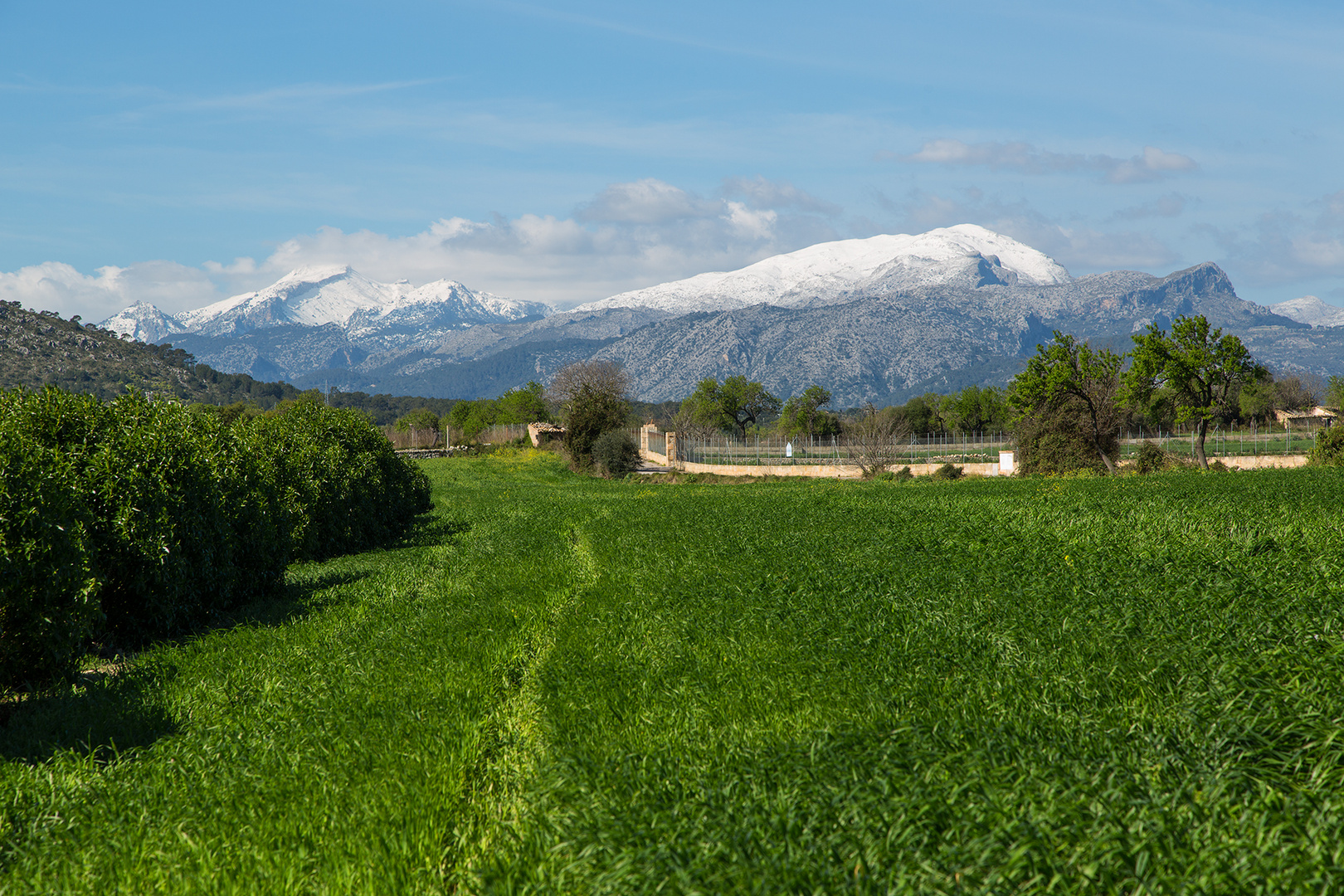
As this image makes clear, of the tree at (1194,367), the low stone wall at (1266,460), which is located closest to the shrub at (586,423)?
the tree at (1194,367)

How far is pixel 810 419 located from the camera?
333 ft

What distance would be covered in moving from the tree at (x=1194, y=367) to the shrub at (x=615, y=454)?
93.2 ft

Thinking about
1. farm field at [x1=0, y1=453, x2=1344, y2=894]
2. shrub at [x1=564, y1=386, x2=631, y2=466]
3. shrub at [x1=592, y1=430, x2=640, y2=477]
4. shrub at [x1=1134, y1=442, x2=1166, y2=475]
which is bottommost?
farm field at [x1=0, y1=453, x2=1344, y2=894]

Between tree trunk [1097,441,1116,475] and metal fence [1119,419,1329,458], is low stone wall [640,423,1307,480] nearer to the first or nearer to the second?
tree trunk [1097,441,1116,475]

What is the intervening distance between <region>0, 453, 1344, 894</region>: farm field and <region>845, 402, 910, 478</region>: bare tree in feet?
124

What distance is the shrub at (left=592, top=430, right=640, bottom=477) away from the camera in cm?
5231

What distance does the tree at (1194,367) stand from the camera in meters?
41.2

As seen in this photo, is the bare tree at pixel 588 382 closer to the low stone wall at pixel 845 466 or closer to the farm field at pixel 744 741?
the low stone wall at pixel 845 466

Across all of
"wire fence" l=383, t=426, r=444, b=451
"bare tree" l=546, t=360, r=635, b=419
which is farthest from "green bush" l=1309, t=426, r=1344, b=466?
"wire fence" l=383, t=426, r=444, b=451

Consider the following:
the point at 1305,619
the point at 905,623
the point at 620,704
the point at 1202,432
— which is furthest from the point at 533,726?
the point at 1202,432

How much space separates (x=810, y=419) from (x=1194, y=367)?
60660mm

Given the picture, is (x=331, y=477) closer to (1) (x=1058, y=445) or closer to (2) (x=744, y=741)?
(2) (x=744, y=741)

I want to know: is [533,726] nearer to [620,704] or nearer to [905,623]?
[620,704]

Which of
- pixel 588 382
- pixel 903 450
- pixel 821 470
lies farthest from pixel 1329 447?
pixel 588 382
